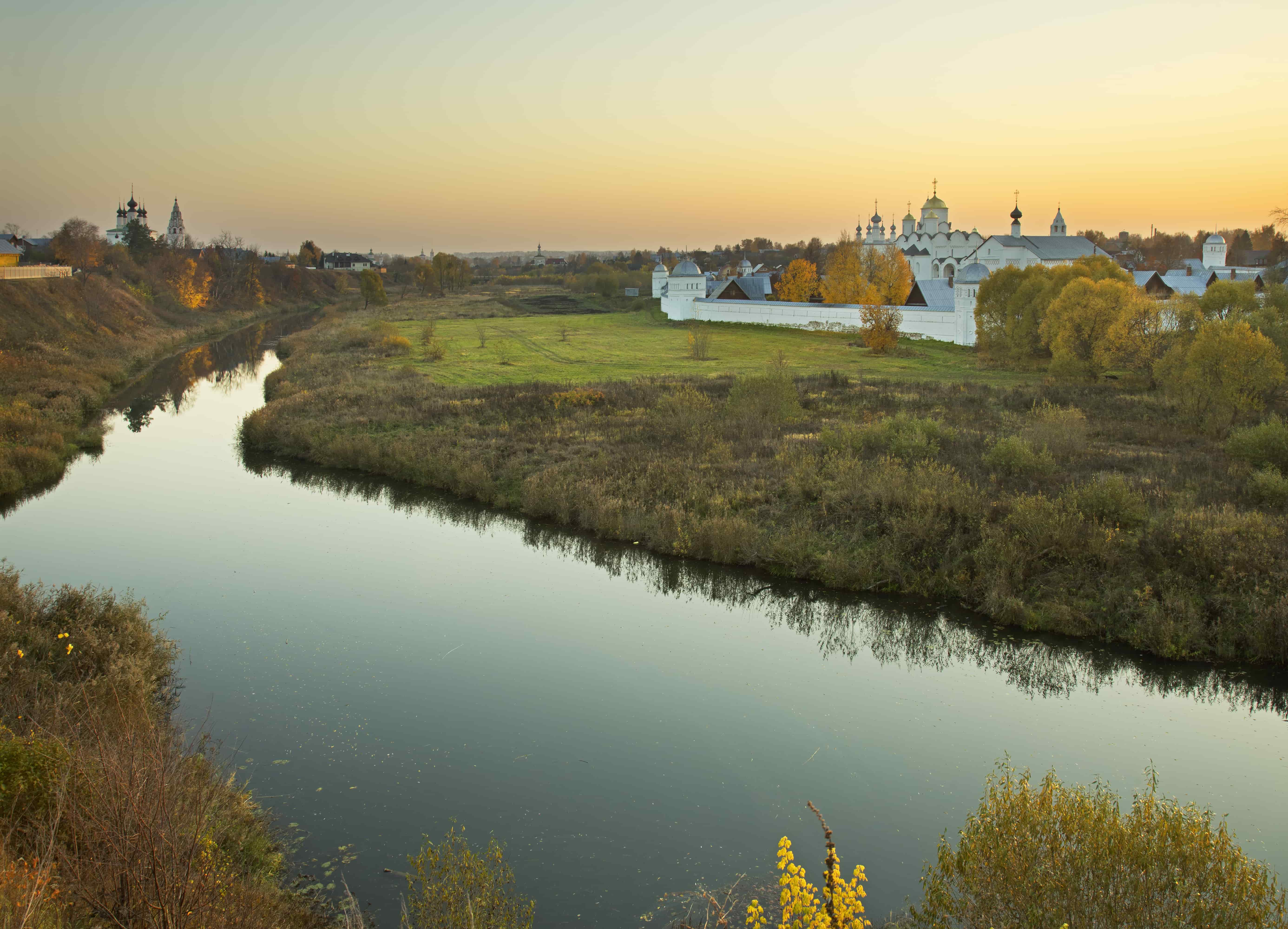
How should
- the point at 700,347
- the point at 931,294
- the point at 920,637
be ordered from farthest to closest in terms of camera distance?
the point at 931,294 < the point at 700,347 < the point at 920,637

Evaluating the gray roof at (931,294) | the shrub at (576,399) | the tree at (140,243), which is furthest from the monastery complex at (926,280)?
the tree at (140,243)

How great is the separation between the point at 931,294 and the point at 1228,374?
92.9ft

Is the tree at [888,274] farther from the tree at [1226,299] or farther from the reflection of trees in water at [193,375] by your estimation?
the reflection of trees in water at [193,375]

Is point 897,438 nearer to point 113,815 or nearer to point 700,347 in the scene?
point 113,815

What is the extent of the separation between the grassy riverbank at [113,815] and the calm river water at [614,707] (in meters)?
0.76

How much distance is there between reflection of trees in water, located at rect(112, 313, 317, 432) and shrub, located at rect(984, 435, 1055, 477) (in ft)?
73.9

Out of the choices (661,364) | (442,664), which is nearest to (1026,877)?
(442,664)

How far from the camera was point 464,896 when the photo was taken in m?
5.79

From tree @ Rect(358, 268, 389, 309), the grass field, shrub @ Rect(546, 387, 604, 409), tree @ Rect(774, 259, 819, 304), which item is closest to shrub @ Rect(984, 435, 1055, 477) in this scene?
shrub @ Rect(546, 387, 604, 409)

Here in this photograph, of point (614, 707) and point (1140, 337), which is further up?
point (1140, 337)

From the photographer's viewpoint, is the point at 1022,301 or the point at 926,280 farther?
the point at 926,280

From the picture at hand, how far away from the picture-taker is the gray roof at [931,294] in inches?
1870

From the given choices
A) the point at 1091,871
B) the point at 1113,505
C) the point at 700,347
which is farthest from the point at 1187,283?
the point at 1091,871

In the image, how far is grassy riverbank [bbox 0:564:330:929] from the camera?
4.36 metres
